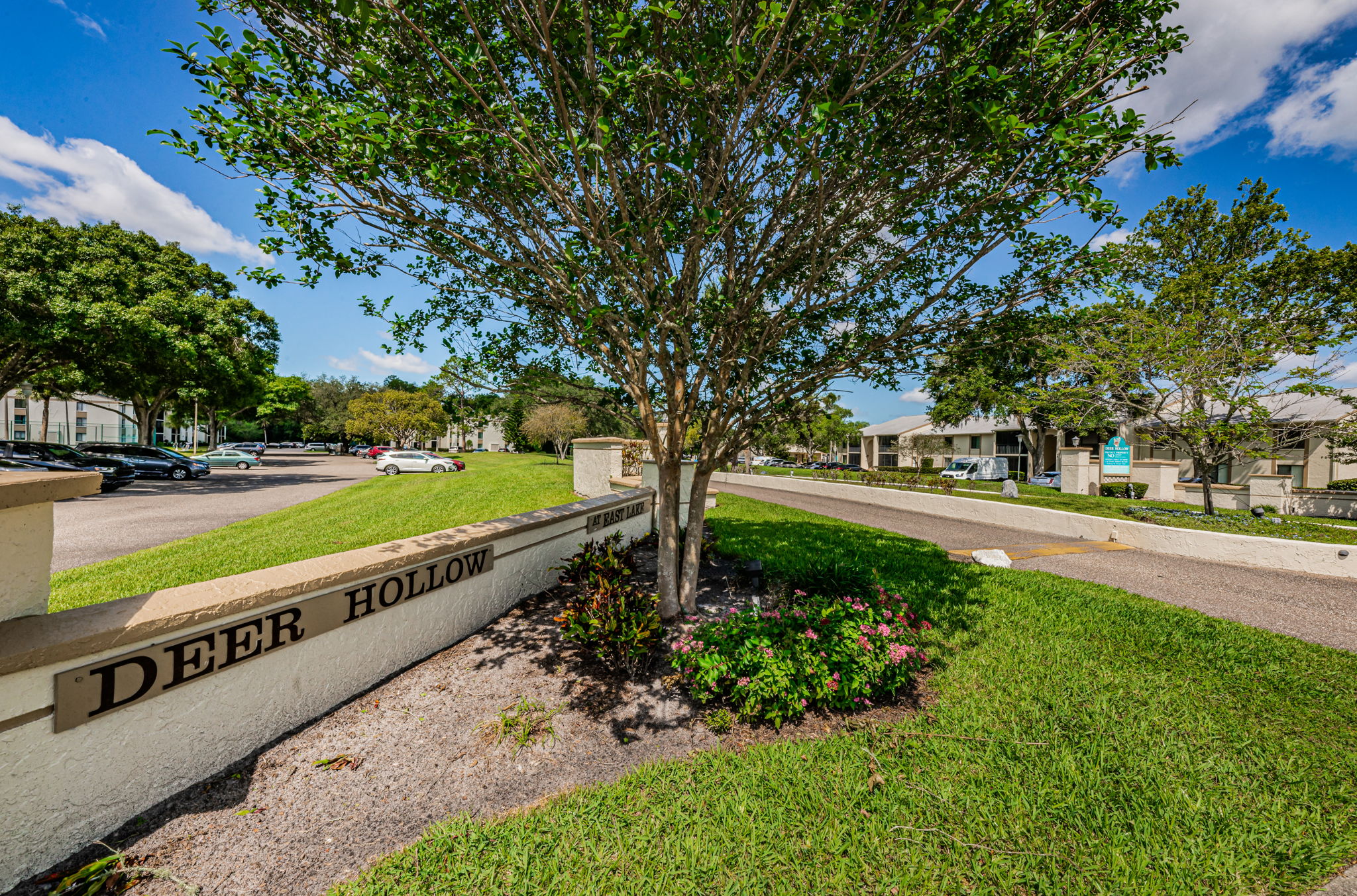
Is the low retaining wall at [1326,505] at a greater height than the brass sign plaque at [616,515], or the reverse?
the brass sign plaque at [616,515]

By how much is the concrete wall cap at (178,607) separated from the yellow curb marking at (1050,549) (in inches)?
361

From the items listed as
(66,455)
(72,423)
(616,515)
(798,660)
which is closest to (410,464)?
(66,455)

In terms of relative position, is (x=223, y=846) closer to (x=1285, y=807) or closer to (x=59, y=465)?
(x=1285, y=807)

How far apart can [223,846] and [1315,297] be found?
3016cm

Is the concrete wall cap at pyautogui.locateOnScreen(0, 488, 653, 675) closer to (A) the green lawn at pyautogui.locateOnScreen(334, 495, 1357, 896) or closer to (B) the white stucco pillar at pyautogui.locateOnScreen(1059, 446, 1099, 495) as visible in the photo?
(A) the green lawn at pyautogui.locateOnScreen(334, 495, 1357, 896)

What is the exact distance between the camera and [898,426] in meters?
54.2

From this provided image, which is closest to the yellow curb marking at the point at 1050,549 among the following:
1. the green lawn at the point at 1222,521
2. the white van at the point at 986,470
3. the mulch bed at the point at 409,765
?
the green lawn at the point at 1222,521

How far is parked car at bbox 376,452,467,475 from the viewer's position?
28.7 meters

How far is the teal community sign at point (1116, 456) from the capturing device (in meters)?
16.0

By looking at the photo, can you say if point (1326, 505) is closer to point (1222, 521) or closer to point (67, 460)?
point (1222, 521)

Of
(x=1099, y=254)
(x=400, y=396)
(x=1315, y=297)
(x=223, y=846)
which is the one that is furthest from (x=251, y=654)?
(x=400, y=396)

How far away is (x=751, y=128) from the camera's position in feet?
14.3

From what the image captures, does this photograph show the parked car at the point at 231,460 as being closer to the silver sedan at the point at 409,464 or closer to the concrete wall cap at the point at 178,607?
the silver sedan at the point at 409,464

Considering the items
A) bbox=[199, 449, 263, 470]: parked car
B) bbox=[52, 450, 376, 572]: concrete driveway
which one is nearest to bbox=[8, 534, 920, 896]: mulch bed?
bbox=[52, 450, 376, 572]: concrete driveway
